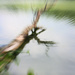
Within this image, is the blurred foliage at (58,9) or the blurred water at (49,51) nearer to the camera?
the blurred water at (49,51)

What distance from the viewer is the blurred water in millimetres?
404

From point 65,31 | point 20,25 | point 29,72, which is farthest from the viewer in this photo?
point 20,25

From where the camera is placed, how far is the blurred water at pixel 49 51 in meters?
0.40

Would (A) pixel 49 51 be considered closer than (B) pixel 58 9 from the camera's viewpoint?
Yes

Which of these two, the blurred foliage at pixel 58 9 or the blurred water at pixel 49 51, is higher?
the blurred water at pixel 49 51

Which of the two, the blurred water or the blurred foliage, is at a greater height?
the blurred water

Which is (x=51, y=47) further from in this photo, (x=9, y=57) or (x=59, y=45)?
(x=9, y=57)

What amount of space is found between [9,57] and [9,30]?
11.6 inches

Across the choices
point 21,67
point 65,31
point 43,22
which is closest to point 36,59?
point 21,67

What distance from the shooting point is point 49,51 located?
0.51 meters

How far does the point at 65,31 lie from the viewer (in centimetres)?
69

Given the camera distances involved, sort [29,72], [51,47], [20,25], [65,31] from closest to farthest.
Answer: [29,72] → [51,47] → [65,31] → [20,25]

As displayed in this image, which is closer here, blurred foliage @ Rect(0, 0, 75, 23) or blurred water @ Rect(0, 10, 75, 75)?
blurred water @ Rect(0, 10, 75, 75)

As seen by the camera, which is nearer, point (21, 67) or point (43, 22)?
point (21, 67)
